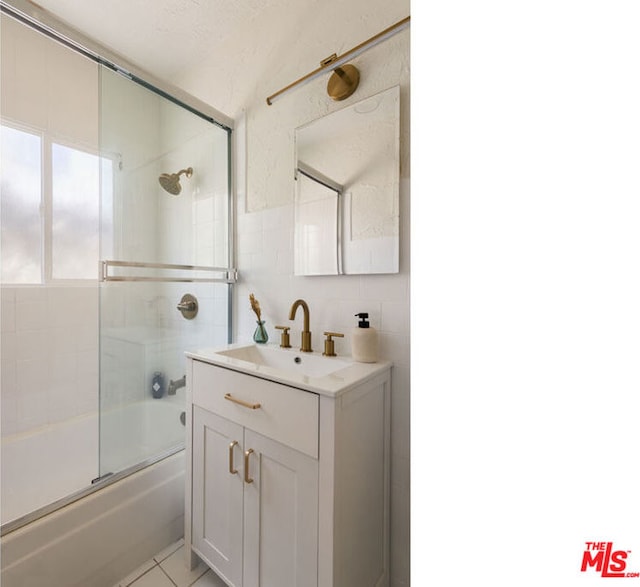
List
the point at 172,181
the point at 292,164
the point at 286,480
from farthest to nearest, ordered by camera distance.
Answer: the point at 172,181 < the point at 292,164 < the point at 286,480

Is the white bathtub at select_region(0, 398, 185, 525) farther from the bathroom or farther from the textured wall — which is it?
the textured wall

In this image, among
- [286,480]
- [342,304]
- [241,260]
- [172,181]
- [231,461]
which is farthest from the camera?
[241,260]

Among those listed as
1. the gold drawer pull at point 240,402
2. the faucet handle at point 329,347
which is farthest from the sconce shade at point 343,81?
the gold drawer pull at point 240,402

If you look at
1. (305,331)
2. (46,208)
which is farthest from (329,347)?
(46,208)

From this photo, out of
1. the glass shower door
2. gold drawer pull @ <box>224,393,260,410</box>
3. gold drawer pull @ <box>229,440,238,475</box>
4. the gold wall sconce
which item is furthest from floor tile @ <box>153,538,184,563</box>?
the gold wall sconce

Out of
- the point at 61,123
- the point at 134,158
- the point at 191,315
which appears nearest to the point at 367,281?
the point at 191,315

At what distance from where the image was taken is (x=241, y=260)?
5.04ft

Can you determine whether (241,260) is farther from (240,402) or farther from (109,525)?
(109,525)

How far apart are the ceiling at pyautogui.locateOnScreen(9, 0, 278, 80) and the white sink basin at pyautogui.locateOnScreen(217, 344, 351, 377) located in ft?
4.77

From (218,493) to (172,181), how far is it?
1.33 metres

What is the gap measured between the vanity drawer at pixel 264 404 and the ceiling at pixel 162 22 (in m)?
1.52

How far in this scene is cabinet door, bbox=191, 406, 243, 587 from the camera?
3.09 feet
